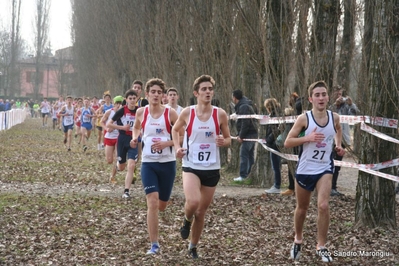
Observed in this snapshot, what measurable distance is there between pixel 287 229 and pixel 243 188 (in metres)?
5.39

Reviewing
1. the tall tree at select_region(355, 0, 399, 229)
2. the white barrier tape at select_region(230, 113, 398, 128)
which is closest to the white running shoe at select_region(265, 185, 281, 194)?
the white barrier tape at select_region(230, 113, 398, 128)

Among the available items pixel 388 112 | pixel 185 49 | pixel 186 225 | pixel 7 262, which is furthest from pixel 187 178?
pixel 185 49

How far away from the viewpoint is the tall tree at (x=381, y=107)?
9273 mm

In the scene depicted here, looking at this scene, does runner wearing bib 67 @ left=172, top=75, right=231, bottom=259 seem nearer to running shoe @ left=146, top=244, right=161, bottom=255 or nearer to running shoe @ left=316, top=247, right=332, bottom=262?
running shoe @ left=146, top=244, right=161, bottom=255

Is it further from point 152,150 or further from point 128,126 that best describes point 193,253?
point 128,126

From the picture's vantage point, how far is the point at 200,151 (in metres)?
8.22

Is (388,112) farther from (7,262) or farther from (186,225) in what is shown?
(7,262)

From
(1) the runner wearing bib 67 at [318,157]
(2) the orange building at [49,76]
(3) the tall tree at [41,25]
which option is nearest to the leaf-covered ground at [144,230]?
(1) the runner wearing bib 67 at [318,157]

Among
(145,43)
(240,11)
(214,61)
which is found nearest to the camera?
(240,11)

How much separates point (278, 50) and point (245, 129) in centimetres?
224

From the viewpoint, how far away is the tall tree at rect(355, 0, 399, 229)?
927 cm

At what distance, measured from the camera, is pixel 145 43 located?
30562 millimetres

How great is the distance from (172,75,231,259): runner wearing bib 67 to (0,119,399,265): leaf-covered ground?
68 cm

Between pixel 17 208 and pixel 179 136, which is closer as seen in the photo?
pixel 179 136
